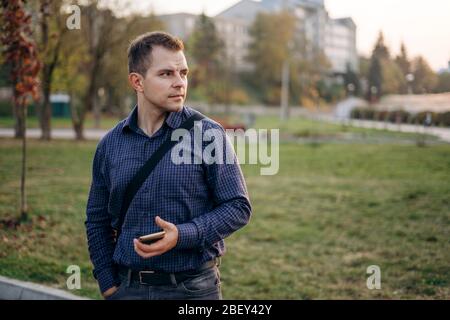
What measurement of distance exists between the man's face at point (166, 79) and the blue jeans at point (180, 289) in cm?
84

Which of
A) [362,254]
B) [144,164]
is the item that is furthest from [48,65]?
[144,164]

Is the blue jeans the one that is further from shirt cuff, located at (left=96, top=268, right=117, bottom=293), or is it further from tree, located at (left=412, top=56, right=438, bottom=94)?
tree, located at (left=412, top=56, right=438, bottom=94)

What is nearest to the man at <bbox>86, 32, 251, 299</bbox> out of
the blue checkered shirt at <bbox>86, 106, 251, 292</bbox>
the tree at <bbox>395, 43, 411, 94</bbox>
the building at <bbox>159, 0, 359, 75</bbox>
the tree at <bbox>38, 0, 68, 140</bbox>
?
the blue checkered shirt at <bbox>86, 106, 251, 292</bbox>

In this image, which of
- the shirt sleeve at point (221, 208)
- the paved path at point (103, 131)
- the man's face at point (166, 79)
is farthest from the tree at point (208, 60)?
the shirt sleeve at point (221, 208)

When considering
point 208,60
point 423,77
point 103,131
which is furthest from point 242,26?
point 423,77

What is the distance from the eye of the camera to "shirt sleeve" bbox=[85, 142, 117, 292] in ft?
8.95

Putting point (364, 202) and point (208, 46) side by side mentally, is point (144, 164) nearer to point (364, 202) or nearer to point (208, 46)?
point (364, 202)

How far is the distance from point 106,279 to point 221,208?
0.74m

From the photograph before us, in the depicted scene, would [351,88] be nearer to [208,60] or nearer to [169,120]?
[208,60]

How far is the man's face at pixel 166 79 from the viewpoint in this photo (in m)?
2.55

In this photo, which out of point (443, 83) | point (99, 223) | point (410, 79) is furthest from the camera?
point (410, 79)

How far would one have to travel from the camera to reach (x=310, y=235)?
23.9 feet
